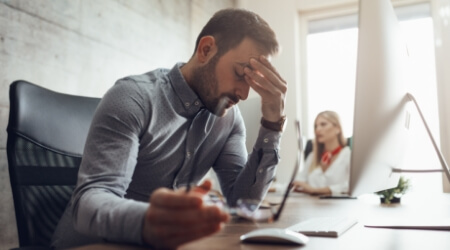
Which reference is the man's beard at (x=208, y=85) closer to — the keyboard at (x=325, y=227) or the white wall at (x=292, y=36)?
the keyboard at (x=325, y=227)

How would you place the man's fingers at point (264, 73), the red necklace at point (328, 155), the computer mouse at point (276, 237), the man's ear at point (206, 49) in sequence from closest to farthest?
the computer mouse at point (276, 237) → the man's fingers at point (264, 73) → the man's ear at point (206, 49) → the red necklace at point (328, 155)

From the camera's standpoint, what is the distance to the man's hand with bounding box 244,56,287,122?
38.8 inches

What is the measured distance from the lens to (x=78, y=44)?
2121 millimetres

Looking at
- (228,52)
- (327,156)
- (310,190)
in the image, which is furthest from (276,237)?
(327,156)

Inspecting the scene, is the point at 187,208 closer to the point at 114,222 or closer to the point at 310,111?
the point at 114,222

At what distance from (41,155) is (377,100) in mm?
917

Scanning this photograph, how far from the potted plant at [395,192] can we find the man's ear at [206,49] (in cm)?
88

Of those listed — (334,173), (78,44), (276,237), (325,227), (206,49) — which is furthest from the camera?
(334,173)

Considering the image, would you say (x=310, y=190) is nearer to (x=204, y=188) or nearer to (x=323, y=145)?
(x=323, y=145)

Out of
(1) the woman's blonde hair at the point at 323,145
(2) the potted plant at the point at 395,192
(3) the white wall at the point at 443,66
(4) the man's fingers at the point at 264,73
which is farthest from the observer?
(3) the white wall at the point at 443,66

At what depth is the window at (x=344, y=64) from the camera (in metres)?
3.49

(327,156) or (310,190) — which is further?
(327,156)

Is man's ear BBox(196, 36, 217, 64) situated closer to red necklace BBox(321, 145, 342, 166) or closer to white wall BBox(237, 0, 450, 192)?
red necklace BBox(321, 145, 342, 166)

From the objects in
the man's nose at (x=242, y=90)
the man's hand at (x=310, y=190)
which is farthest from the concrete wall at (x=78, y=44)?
the man's hand at (x=310, y=190)
